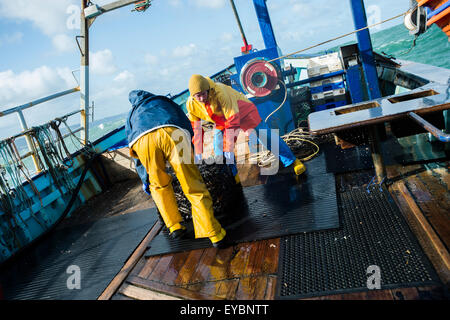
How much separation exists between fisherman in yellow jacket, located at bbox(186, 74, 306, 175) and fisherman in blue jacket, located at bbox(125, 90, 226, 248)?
455mm

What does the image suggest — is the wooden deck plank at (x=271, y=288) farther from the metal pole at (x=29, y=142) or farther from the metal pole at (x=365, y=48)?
the metal pole at (x=29, y=142)

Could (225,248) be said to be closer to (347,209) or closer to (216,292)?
(216,292)

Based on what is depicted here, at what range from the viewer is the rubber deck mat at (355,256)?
1956 millimetres

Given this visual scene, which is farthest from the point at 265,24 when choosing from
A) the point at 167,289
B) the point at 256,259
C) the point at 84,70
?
the point at 167,289

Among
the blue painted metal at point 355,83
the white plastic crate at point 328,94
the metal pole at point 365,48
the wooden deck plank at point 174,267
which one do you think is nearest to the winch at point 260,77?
the white plastic crate at point 328,94

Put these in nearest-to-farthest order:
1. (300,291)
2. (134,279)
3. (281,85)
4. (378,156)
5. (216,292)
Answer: (300,291) < (216,292) < (134,279) < (378,156) < (281,85)

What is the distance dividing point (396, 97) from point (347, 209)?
129 centimetres

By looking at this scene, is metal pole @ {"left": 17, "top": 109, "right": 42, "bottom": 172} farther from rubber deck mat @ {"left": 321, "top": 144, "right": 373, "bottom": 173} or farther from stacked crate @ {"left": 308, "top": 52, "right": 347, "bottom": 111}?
stacked crate @ {"left": 308, "top": 52, "right": 347, "bottom": 111}

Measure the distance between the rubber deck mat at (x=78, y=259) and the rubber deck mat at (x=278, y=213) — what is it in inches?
17.8

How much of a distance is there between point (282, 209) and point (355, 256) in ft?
3.46

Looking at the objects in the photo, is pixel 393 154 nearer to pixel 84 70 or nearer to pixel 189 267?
pixel 189 267

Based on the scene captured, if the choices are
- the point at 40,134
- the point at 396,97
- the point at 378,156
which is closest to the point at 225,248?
the point at 378,156

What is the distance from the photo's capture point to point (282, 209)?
3.20m
